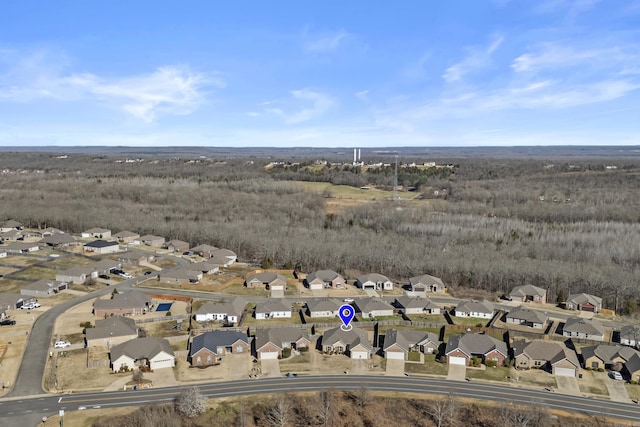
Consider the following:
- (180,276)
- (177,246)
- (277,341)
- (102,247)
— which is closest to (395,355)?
(277,341)

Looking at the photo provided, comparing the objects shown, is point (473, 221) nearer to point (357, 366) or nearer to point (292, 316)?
point (292, 316)

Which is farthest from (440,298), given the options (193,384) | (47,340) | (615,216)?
(615,216)

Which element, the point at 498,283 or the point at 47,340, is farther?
the point at 498,283

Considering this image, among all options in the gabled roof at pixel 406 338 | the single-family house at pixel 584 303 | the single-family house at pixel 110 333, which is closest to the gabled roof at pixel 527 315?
the single-family house at pixel 584 303

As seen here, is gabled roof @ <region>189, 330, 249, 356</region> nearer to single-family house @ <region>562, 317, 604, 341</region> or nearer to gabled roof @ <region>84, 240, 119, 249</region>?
single-family house @ <region>562, 317, 604, 341</region>

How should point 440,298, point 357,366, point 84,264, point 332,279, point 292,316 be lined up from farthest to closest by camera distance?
point 84,264 < point 332,279 < point 440,298 < point 292,316 < point 357,366

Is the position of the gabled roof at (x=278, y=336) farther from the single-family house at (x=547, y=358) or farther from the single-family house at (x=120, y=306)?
the single-family house at (x=547, y=358)
